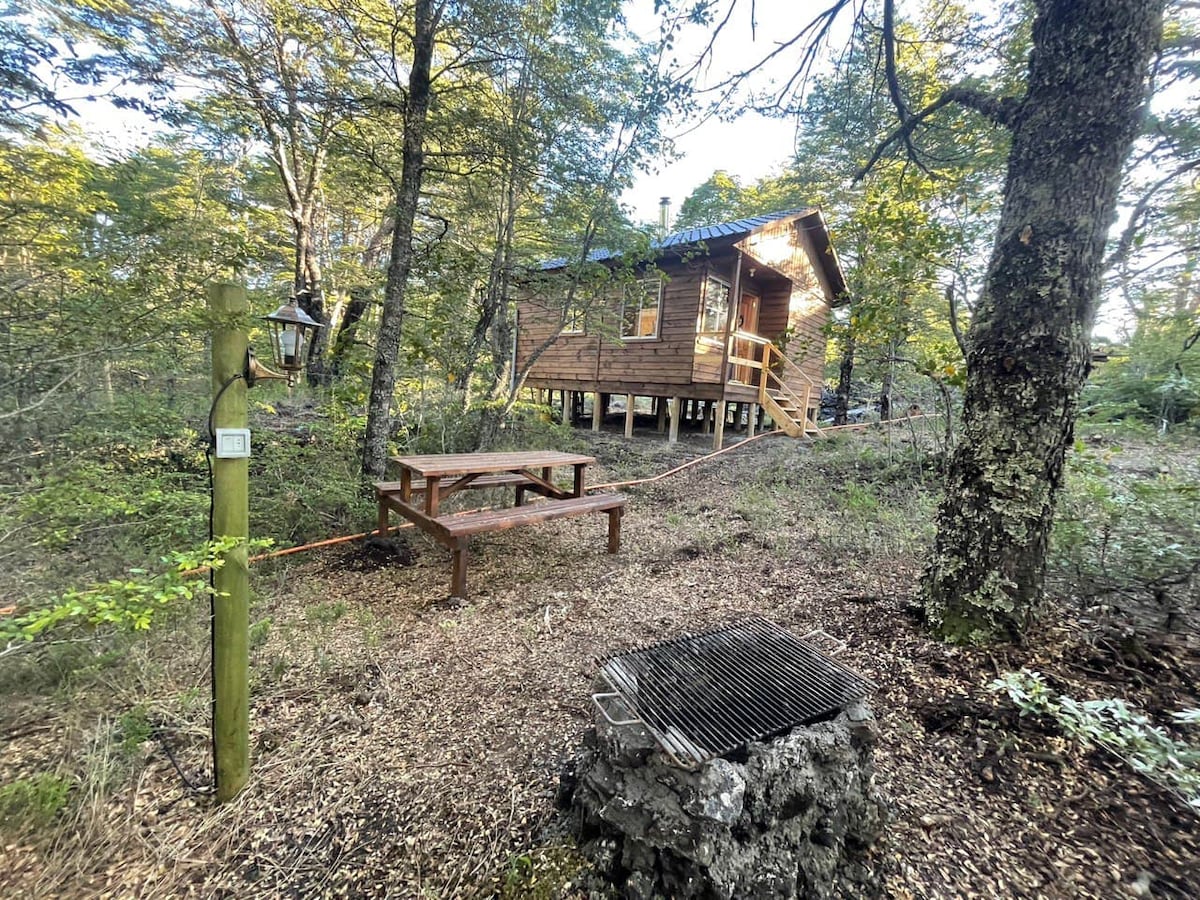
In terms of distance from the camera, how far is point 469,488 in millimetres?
4148

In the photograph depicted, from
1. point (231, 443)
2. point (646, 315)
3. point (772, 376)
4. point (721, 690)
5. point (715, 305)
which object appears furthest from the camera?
point (772, 376)

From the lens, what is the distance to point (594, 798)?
1.49 meters

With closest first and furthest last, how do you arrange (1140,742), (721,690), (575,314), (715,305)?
(1140,742) → (721,690) → (575,314) → (715,305)

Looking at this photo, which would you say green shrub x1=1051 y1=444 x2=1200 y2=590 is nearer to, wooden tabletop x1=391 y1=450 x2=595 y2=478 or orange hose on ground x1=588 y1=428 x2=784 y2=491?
wooden tabletop x1=391 y1=450 x2=595 y2=478

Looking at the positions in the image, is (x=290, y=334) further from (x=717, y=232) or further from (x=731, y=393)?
(x=731, y=393)

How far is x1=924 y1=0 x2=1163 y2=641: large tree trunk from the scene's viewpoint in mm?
2121

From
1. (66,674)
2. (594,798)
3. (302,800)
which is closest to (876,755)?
(594,798)

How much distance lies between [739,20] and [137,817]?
550cm

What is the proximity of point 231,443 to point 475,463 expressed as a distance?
2.27 metres

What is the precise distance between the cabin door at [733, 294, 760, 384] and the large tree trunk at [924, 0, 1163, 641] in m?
8.44

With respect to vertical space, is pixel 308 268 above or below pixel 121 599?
above

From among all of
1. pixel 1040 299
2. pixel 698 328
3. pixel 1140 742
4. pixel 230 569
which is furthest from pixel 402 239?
pixel 698 328

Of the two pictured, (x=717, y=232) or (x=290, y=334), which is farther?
(x=717, y=232)

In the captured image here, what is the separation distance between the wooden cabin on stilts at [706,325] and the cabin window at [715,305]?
21 mm
